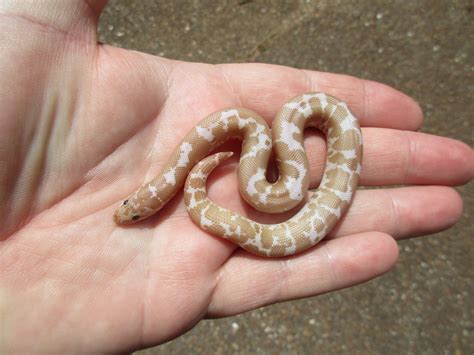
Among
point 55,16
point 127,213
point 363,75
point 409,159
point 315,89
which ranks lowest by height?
point 409,159

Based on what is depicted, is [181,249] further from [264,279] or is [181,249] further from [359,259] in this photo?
[359,259]

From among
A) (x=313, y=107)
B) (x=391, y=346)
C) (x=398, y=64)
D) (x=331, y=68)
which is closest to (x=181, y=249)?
(x=313, y=107)

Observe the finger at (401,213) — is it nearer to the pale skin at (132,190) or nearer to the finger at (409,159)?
the pale skin at (132,190)

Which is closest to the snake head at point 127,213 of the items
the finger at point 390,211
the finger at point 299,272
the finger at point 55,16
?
the finger at point 390,211

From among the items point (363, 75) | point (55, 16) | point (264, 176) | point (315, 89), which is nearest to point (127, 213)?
point (264, 176)

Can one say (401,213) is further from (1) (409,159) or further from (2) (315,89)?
(2) (315,89)

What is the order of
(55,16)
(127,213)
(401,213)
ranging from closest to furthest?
(55,16), (127,213), (401,213)
